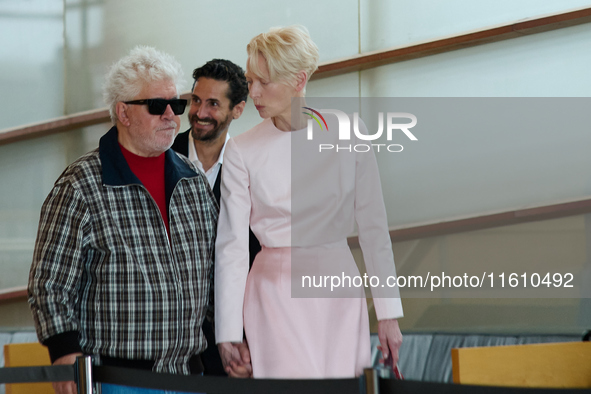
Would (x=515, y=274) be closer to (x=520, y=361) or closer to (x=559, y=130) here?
(x=559, y=130)

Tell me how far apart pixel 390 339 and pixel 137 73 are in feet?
3.84

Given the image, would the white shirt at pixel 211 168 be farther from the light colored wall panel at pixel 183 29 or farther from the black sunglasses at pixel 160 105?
the light colored wall panel at pixel 183 29

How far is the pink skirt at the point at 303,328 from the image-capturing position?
197 cm

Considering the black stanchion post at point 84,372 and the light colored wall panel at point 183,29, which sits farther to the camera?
the light colored wall panel at point 183,29

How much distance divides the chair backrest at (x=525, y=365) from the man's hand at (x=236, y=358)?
656 mm

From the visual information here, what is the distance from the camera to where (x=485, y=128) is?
3818 mm

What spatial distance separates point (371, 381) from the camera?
134 centimetres

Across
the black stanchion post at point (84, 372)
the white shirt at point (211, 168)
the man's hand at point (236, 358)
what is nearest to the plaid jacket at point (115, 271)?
the man's hand at point (236, 358)

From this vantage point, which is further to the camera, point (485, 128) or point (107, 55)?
point (107, 55)

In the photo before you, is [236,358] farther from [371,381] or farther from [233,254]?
[371,381]

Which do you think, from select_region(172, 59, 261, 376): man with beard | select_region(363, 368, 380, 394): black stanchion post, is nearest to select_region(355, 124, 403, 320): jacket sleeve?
select_region(363, 368, 380, 394): black stanchion post

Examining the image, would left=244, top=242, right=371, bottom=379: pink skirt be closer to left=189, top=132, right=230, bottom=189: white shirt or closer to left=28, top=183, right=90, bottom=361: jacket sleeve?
left=28, top=183, right=90, bottom=361: jacket sleeve

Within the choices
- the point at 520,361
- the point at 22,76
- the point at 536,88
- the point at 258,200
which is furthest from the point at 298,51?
the point at 22,76

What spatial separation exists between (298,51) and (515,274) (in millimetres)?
2250
